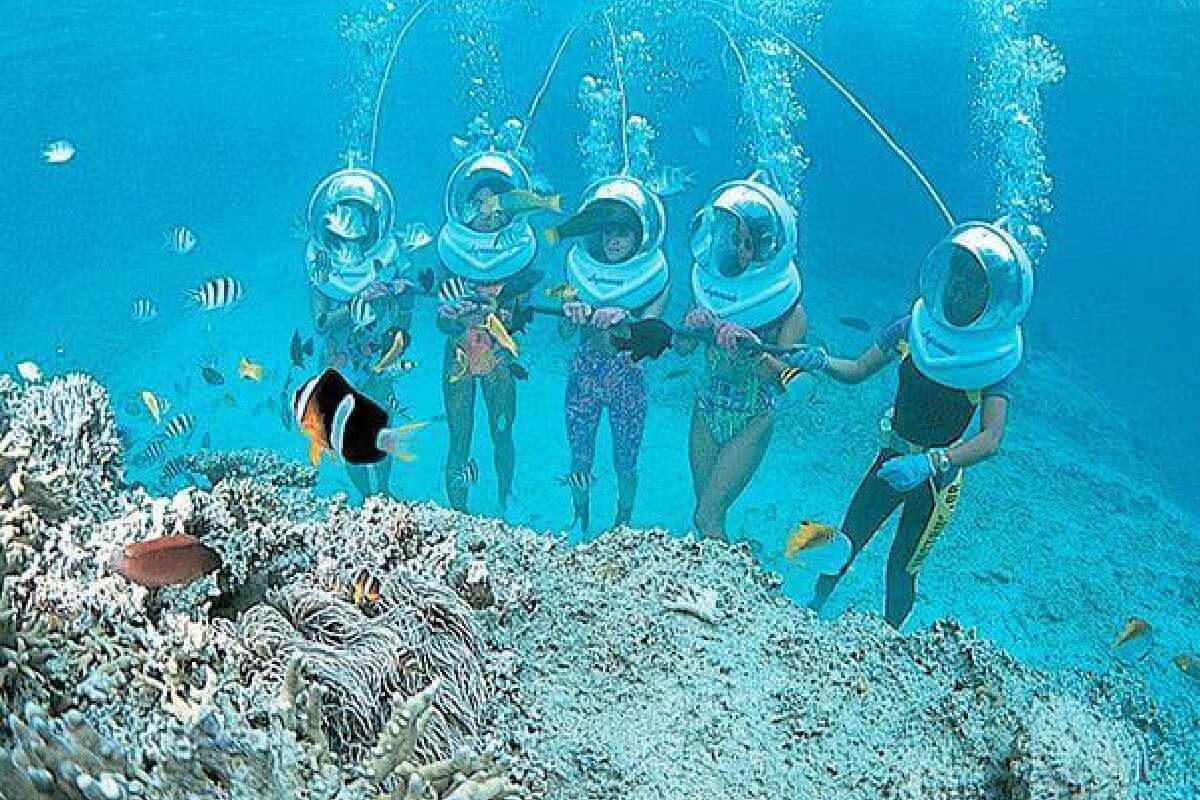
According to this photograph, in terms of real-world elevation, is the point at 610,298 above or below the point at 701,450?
above

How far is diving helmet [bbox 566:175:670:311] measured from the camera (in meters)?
7.49

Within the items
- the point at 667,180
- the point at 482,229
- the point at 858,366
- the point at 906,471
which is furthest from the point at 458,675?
the point at 667,180

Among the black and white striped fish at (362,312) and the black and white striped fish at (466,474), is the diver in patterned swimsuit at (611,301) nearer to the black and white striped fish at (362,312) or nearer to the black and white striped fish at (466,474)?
the black and white striped fish at (466,474)

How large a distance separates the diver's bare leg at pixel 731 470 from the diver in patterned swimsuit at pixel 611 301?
33.9 inches

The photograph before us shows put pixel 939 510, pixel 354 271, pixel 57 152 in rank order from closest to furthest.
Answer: pixel 939 510 → pixel 354 271 → pixel 57 152

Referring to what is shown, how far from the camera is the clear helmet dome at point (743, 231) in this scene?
272 inches

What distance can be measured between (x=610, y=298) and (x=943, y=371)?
9.26 ft

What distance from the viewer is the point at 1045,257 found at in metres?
69.2

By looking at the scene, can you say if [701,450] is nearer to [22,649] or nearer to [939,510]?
[939,510]

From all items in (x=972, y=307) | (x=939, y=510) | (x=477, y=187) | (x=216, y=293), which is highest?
(x=972, y=307)

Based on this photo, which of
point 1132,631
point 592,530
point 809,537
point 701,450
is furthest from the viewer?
point 592,530

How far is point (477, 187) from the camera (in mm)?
8297

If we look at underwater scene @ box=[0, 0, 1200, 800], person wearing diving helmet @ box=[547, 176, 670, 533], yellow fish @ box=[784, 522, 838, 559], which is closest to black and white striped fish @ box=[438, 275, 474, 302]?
underwater scene @ box=[0, 0, 1200, 800]

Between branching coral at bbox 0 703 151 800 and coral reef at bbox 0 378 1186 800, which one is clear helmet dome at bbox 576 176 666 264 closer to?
coral reef at bbox 0 378 1186 800
